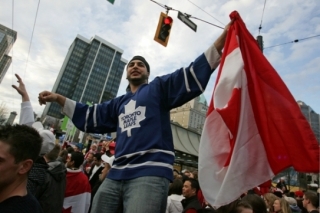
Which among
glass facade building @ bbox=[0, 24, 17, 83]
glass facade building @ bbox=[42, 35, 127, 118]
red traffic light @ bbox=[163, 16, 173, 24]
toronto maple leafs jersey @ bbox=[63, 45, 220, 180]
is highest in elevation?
glass facade building @ bbox=[42, 35, 127, 118]

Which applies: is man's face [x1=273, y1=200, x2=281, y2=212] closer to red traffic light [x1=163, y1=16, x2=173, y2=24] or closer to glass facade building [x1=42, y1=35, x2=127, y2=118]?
red traffic light [x1=163, y1=16, x2=173, y2=24]

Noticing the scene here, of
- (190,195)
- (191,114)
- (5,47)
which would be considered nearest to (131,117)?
(190,195)

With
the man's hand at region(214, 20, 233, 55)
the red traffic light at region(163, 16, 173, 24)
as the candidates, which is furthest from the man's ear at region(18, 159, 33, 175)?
the red traffic light at region(163, 16, 173, 24)

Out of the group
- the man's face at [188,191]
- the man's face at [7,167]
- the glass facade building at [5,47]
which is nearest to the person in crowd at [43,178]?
the man's face at [7,167]

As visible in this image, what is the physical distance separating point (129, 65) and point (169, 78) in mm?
618

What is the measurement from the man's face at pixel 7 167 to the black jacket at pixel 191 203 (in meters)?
2.90

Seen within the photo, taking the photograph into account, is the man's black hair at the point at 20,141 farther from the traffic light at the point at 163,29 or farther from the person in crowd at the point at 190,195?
the traffic light at the point at 163,29

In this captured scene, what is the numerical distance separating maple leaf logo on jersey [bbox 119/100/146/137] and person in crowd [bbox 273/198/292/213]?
380 cm

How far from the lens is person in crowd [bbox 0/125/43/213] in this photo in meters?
1.56

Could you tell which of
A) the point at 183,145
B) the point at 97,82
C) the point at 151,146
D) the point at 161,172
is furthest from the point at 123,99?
the point at 97,82

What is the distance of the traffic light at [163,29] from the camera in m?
7.11

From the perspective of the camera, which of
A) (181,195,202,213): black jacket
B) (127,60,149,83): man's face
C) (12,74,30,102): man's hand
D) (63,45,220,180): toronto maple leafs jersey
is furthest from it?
(181,195,202,213): black jacket

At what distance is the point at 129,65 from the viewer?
2.55m

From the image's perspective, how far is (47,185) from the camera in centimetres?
305
